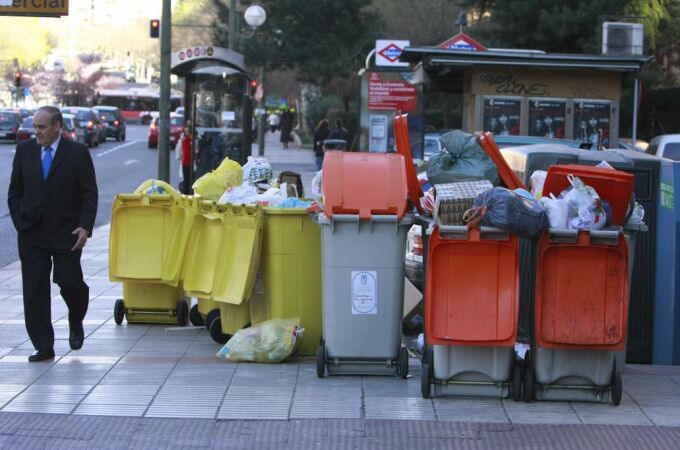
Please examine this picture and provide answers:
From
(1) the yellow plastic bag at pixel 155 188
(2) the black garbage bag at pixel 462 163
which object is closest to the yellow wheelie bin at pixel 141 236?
(1) the yellow plastic bag at pixel 155 188

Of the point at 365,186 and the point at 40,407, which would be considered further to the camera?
the point at 365,186

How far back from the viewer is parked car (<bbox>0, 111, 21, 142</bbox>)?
49.2m

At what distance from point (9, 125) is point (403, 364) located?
44.7 m

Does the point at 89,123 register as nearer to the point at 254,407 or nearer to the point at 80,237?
the point at 80,237

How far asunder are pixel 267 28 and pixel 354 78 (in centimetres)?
417

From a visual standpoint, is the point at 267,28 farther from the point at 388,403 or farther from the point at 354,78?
the point at 388,403

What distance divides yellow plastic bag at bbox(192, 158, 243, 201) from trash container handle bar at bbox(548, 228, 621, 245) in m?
3.48

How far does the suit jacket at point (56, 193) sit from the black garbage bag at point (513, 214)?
113 inches

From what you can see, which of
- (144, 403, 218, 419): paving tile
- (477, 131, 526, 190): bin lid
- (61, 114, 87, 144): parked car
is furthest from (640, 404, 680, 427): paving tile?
(61, 114, 87, 144): parked car

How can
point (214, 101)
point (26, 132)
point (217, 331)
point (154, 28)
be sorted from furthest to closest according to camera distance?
point (26, 132), point (214, 101), point (154, 28), point (217, 331)

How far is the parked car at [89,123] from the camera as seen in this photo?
158 feet

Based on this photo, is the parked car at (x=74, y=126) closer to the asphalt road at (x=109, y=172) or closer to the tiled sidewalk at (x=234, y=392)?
the asphalt road at (x=109, y=172)

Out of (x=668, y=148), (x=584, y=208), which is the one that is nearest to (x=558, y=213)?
(x=584, y=208)

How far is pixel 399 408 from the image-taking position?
22.1 ft
